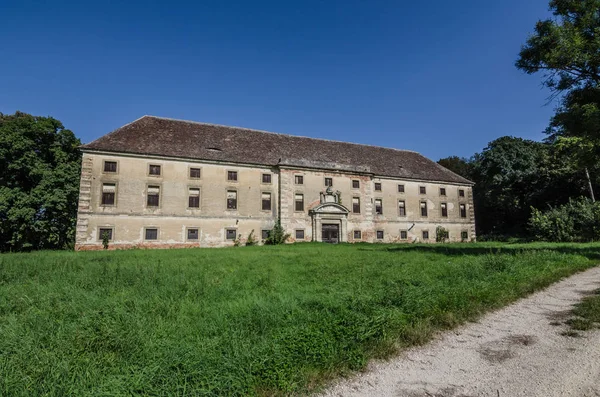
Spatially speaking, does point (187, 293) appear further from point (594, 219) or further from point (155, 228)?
point (594, 219)

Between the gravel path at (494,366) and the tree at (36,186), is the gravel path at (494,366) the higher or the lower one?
the lower one

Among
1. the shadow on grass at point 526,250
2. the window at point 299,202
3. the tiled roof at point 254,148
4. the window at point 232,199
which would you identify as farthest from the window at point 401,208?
the window at point 232,199

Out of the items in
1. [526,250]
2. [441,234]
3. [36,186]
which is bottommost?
[526,250]

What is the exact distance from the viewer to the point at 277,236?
2909 cm

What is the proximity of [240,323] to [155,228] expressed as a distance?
967 inches

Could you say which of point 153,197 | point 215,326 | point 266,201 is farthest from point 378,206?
point 215,326

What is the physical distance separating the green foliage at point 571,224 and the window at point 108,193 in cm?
3664

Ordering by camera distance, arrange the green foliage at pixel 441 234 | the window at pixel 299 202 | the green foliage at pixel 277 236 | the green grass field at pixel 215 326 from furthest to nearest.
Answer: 1. the green foliage at pixel 441 234
2. the window at pixel 299 202
3. the green foliage at pixel 277 236
4. the green grass field at pixel 215 326

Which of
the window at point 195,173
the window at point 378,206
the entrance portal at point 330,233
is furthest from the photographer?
the window at point 378,206

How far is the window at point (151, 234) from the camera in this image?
26.3m

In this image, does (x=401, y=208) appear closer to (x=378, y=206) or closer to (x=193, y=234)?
(x=378, y=206)

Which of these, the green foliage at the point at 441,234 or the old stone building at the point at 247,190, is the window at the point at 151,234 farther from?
the green foliage at the point at 441,234

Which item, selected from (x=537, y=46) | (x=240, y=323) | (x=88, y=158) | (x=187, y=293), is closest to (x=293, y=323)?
(x=240, y=323)

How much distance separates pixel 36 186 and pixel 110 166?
21.8ft
